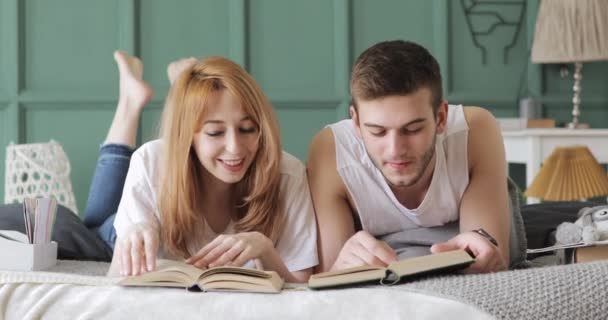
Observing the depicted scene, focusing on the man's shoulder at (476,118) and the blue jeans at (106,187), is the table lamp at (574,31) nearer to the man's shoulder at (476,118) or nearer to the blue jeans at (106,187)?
the man's shoulder at (476,118)

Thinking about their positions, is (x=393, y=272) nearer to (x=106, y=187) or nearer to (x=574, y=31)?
(x=106, y=187)

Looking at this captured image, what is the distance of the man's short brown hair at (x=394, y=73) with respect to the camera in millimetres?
1447

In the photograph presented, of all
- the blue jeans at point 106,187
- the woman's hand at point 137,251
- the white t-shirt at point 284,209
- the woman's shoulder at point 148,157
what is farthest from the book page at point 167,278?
the blue jeans at point 106,187

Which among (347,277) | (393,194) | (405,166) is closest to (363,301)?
(347,277)

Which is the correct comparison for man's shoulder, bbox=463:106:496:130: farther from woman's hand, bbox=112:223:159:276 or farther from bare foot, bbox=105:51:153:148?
bare foot, bbox=105:51:153:148

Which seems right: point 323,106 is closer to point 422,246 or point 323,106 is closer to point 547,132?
point 547,132

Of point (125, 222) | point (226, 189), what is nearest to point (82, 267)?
point (125, 222)

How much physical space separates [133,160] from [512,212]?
2.75 ft

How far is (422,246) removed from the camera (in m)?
1.63

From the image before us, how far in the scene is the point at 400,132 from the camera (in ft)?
4.70

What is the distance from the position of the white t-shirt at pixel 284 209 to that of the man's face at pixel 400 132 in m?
0.24

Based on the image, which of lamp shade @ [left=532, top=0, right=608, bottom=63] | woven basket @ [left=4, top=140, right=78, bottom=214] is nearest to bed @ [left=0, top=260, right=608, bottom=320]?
woven basket @ [left=4, top=140, right=78, bottom=214]

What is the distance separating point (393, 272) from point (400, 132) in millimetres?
351

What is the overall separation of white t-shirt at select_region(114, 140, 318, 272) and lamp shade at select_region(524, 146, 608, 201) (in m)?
1.24
